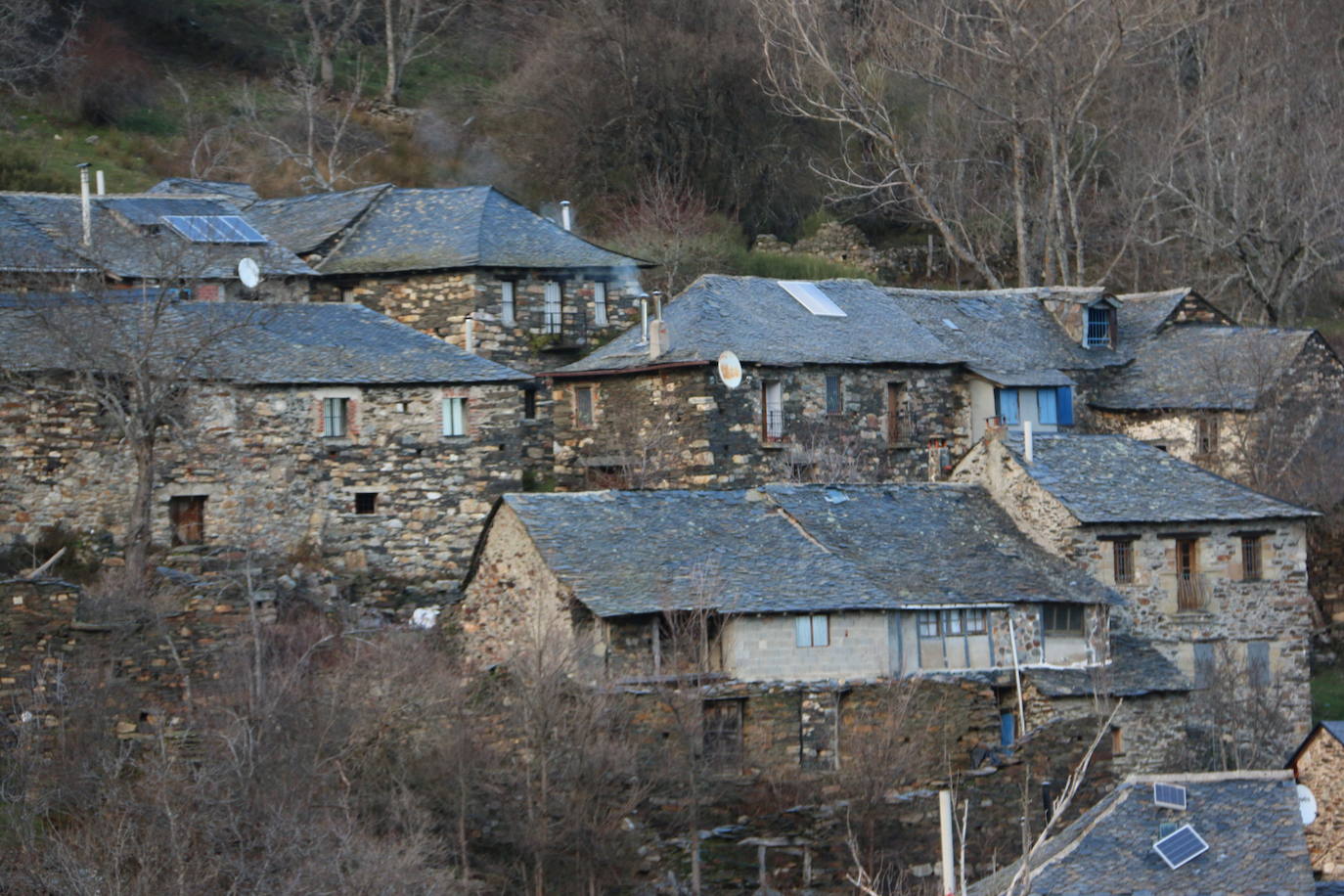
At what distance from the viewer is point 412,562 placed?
3769 centimetres

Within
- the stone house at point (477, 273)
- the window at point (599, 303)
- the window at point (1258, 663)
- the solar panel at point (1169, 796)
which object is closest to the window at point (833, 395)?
the stone house at point (477, 273)

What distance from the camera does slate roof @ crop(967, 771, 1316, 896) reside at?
2666cm

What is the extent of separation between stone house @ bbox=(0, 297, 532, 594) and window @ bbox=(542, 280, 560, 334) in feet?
14.3

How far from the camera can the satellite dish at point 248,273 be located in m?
40.3

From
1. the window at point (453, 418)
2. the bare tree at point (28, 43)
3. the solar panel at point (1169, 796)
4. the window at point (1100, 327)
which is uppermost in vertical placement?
the bare tree at point (28, 43)

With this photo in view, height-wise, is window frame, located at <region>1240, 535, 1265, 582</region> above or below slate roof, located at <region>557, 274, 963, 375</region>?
below

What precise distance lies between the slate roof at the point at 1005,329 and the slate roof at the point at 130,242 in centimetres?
1332

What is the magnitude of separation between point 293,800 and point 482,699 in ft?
16.3

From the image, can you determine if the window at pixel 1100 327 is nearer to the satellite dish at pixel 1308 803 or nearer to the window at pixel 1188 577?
the window at pixel 1188 577

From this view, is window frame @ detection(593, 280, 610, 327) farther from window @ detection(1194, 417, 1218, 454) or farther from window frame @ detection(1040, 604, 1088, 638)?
window frame @ detection(1040, 604, 1088, 638)

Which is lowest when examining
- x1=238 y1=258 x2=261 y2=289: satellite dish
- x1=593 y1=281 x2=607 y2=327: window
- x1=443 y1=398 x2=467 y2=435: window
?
x1=443 y1=398 x2=467 y2=435: window

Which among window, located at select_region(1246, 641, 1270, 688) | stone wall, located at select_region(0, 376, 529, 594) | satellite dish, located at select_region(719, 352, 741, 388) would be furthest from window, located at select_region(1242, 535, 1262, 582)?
stone wall, located at select_region(0, 376, 529, 594)

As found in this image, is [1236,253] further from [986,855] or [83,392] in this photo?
[83,392]

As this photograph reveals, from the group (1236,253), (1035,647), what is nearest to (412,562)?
(1035,647)
